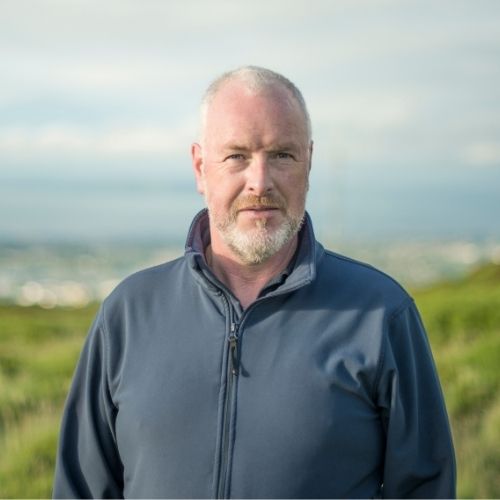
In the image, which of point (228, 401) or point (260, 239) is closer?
point (228, 401)

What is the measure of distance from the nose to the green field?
15.6 ft

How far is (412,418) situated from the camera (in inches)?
129

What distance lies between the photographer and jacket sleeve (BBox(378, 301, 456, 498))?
10.7 ft

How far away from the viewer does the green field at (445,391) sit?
25.2 ft

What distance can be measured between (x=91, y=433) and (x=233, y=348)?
26.4 inches

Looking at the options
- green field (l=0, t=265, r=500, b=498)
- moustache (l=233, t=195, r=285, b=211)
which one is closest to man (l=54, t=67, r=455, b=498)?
moustache (l=233, t=195, r=285, b=211)

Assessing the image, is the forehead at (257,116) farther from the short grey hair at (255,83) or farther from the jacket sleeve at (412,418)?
the jacket sleeve at (412,418)

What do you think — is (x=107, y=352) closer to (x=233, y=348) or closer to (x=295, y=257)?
(x=233, y=348)

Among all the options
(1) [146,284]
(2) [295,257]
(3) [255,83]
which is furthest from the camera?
(1) [146,284]

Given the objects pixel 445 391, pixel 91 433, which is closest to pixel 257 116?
pixel 91 433

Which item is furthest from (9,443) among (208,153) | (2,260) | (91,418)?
(2,260)

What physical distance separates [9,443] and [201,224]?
533 centimetres

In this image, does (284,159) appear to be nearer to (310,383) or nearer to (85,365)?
(310,383)

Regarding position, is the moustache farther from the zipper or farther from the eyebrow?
the zipper
